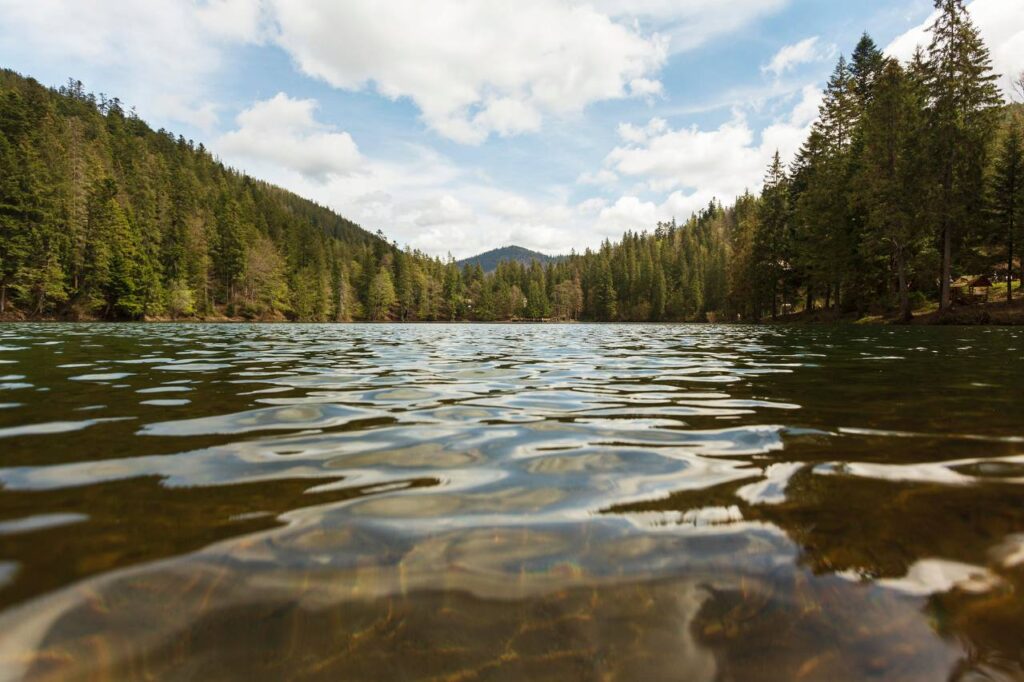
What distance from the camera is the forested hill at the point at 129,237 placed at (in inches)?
1848

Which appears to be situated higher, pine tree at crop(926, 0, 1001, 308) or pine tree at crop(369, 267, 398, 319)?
pine tree at crop(926, 0, 1001, 308)

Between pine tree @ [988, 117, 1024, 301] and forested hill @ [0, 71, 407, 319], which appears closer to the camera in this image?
pine tree @ [988, 117, 1024, 301]

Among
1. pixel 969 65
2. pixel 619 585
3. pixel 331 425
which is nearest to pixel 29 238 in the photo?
pixel 331 425

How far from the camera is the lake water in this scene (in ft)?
4.77

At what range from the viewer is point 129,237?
189ft

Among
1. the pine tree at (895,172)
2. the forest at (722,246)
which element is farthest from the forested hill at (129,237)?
the pine tree at (895,172)

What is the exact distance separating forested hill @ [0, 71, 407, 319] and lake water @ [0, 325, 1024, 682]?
5764cm

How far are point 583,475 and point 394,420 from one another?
7.09 feet

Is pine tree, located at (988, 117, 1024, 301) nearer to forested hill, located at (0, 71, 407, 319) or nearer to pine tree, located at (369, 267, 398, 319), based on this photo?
forested hill, located at (0, 71, 407, 319)

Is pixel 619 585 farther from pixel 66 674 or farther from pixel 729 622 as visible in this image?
pixel 66 674

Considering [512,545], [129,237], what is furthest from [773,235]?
[129,237]

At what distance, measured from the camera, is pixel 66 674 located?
4.35ft

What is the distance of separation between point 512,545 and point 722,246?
123453 mm

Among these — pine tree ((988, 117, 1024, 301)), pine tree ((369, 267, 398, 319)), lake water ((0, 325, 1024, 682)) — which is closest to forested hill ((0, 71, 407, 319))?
pine tree ((369, 267, 398, 319))
